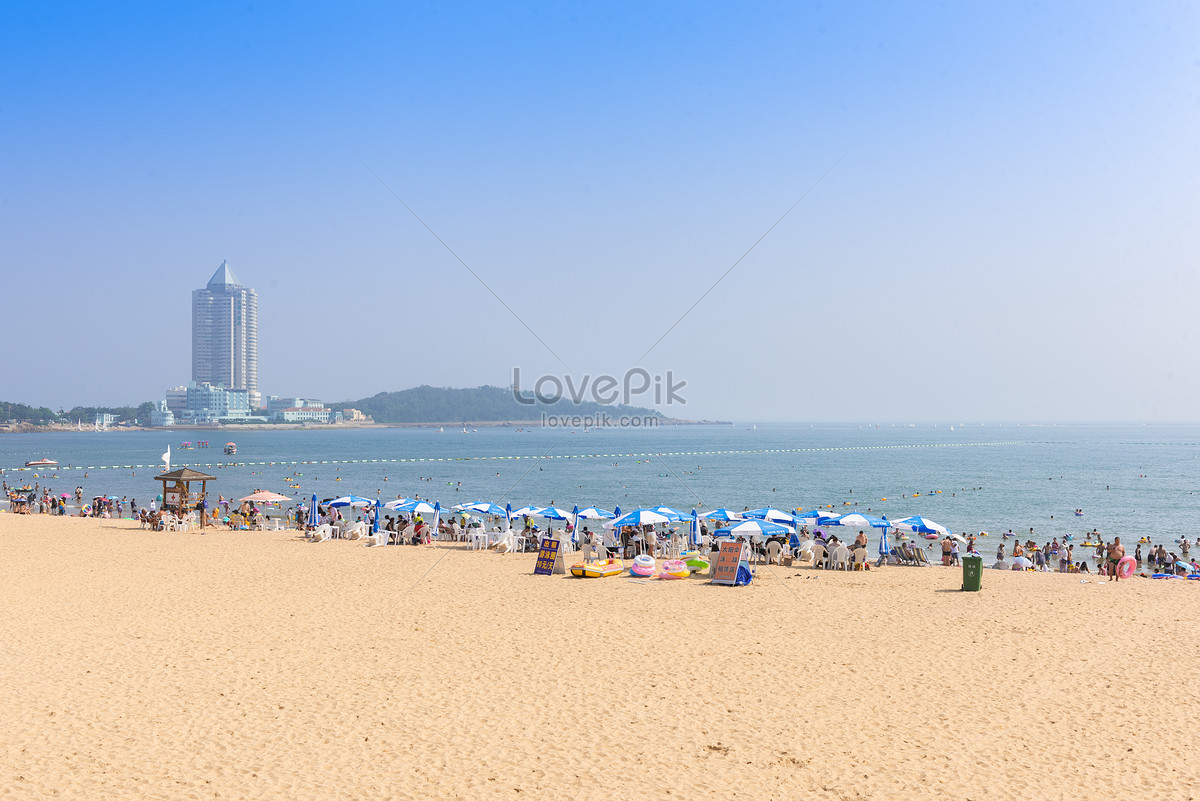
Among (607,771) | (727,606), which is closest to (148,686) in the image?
(607,771)

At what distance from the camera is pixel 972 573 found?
15828mm

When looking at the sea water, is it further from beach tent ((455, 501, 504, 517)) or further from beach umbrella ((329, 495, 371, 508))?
beach tent ((455, 501, 504, 517))

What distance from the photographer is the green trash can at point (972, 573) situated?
15742 mm

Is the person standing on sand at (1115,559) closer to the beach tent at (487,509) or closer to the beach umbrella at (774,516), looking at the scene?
the beach umbrella at (774,516)

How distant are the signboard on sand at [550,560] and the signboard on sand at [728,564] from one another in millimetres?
3539

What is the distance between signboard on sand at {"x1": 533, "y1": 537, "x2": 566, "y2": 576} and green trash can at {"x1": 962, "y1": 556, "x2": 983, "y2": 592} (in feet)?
27.8

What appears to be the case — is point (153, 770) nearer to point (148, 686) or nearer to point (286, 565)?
point (148, 686)

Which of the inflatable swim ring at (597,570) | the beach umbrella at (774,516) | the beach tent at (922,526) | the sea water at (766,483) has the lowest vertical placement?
the sea water at (766,483)

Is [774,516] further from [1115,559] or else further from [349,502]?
[349,502]

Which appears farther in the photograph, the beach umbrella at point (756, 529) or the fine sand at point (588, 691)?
the beach umbrella at point (756, 529)

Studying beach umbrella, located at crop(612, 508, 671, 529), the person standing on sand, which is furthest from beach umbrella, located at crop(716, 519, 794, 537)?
the person standing on sand

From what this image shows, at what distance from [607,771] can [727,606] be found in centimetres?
756

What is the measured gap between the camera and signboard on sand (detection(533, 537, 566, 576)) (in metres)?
17.8

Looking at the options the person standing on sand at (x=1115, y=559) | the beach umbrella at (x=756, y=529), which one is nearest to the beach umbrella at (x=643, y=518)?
the beach umbrella at (x=756, y=529)
